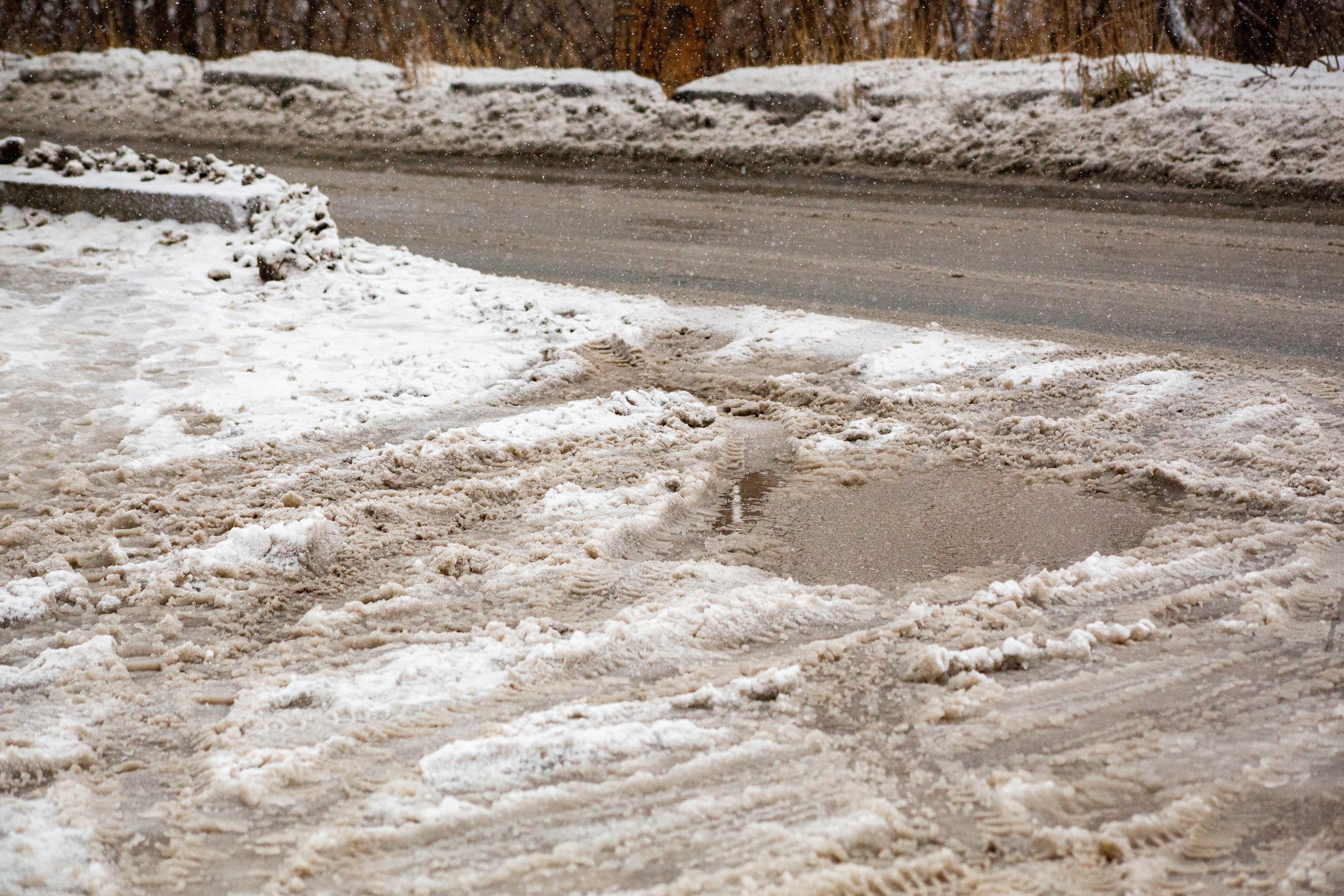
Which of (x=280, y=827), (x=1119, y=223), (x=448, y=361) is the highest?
(x=1119, y=223)

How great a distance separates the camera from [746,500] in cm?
302

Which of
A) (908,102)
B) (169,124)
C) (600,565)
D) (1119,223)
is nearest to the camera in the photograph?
(600,565)

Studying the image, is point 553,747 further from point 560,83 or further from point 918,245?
point 560,83

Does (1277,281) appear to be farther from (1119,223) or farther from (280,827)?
(280,827)

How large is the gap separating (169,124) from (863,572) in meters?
11.2

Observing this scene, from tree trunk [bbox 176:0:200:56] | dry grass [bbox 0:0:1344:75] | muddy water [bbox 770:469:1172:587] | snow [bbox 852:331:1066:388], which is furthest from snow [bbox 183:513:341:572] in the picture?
tree trunk [bbox 176:0:200:56]

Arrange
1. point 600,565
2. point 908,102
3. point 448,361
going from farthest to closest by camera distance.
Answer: point 908,102 < point 448,361 < point 600,565

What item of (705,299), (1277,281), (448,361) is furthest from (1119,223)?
(448,361)

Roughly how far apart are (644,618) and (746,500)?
2.76ft

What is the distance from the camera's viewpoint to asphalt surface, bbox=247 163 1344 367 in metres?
4.66

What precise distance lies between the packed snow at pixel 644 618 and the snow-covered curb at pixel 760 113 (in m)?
4.40

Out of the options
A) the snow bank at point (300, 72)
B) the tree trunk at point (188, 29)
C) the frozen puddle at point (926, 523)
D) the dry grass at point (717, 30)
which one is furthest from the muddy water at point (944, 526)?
the tree trunk at point (188, 29)

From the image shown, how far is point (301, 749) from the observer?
6.02 feet

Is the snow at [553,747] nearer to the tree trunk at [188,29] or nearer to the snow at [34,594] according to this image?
the snow at [34,594]
